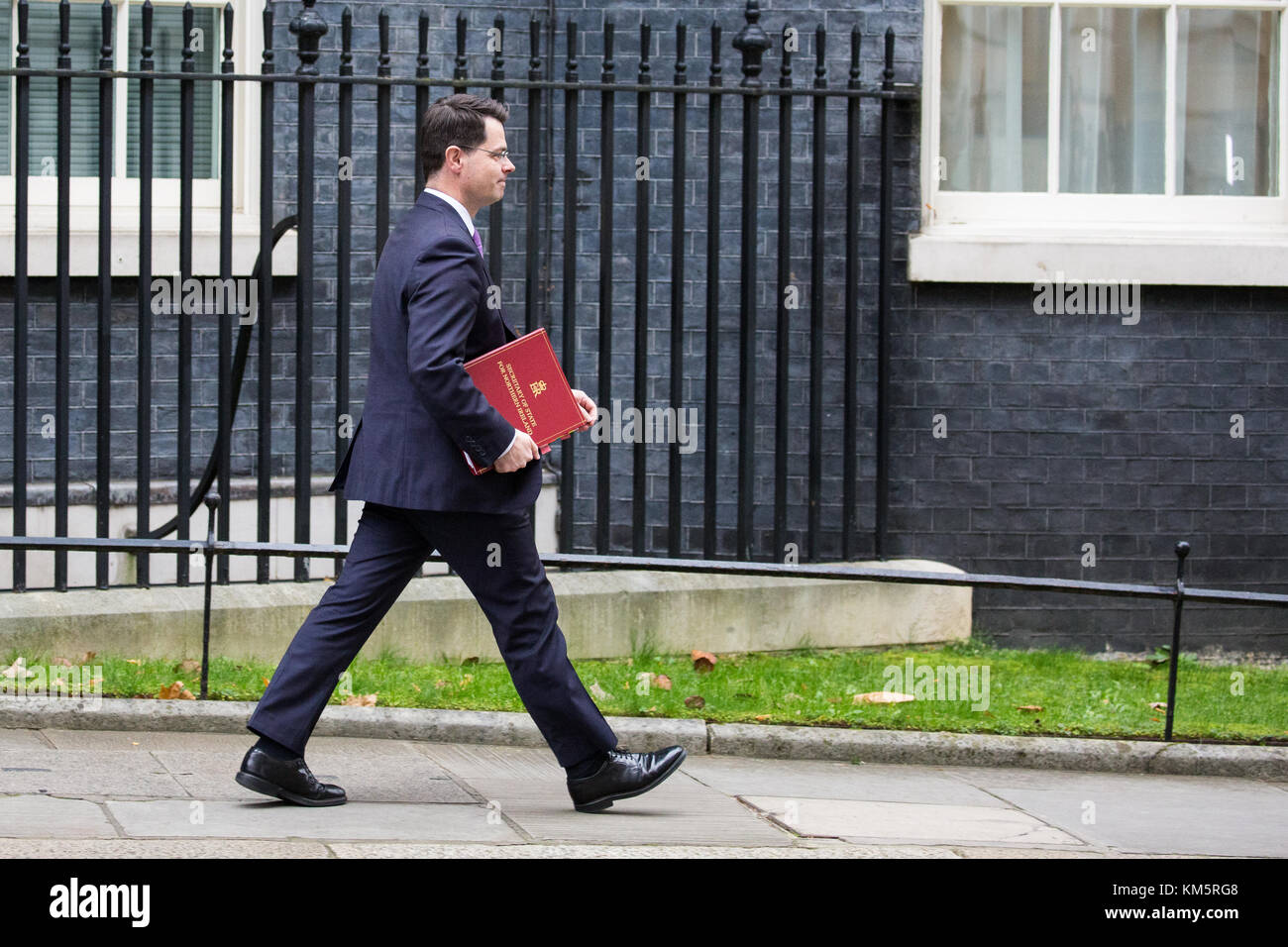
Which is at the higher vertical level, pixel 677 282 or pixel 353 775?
pixel 677 282

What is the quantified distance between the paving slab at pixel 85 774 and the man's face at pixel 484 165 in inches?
80.0

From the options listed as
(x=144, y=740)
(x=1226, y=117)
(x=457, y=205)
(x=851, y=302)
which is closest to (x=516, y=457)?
(x=457, y=205)

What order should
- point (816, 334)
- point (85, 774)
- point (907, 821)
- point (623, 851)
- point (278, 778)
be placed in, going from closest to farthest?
point (623, 851) < point (278, 778) < point (907, 821) < point (85, 774) < point (816, 334)

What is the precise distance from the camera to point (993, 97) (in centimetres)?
872

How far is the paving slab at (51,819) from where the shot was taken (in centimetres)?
462

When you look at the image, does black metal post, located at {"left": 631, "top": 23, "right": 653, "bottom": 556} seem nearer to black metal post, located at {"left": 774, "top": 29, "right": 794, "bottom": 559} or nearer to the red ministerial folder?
black metal post, located at {"left": 774, "top": 29, "right": 794, "bottom": 559}

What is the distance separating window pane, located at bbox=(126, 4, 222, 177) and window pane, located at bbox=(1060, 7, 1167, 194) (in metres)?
4.25

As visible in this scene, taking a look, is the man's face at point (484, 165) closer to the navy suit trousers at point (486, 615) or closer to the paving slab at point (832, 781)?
the navy suit trousers at point (486, 615)

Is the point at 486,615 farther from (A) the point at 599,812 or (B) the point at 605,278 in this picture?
(B) the point at 605,278

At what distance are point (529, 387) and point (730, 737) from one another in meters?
1.84

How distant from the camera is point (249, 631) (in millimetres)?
7035

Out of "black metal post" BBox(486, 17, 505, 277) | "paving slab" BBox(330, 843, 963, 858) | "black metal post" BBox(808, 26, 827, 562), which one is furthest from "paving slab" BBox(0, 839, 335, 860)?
"black metal post" BBox(808, 26, 827, 562)

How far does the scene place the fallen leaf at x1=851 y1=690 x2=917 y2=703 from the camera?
6875 mm

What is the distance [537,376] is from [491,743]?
5.85ft
